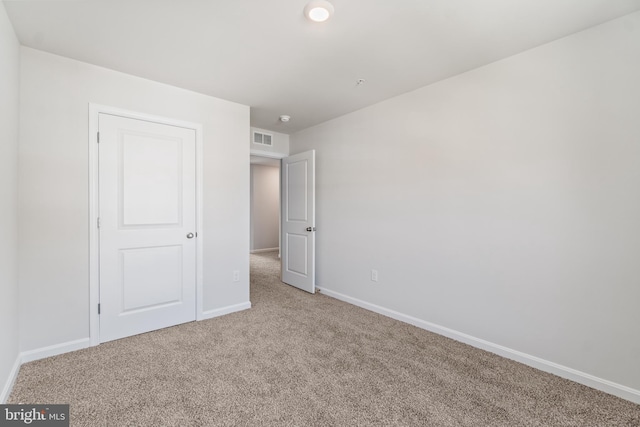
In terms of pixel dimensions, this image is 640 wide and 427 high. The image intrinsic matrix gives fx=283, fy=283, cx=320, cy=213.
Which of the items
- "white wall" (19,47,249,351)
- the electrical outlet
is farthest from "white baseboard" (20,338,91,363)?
the electrical outlet

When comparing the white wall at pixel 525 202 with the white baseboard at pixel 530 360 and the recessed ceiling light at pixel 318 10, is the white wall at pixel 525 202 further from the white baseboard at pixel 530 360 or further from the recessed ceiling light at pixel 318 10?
the recessed ceiling light at pixel 318 10

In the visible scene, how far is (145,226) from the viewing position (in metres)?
2.70

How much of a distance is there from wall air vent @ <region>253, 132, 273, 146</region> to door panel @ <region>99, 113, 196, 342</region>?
1306 mm

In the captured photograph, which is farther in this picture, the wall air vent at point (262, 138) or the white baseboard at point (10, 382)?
the wall air vent at point (262, 138)

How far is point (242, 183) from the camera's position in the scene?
3320mm

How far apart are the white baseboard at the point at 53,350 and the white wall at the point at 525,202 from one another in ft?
9.34

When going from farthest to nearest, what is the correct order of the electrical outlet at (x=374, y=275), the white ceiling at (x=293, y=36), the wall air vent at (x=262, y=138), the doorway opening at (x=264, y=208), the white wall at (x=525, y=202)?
the doorway opening at (x=264, y=208) → the wall air vent at (x=262, y=138) → the electrical outlet at (x=374, y=275) → the white wall at (x=525, y=202) → the white ceiling at (x=293, y=36)

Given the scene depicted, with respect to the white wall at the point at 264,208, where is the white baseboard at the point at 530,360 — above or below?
below

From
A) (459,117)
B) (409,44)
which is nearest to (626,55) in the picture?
(459,117)

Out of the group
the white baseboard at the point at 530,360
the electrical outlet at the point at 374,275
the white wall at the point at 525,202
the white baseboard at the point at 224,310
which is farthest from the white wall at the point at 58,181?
the white baseboard at the point at 530,360

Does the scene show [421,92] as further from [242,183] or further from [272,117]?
[242,183]

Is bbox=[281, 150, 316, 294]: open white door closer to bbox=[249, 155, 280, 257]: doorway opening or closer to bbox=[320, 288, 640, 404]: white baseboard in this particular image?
bbox=[320, 288, 640, 404]: white baseboard

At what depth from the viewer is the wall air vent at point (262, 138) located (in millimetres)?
4172

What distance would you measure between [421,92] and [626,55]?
1419mm
